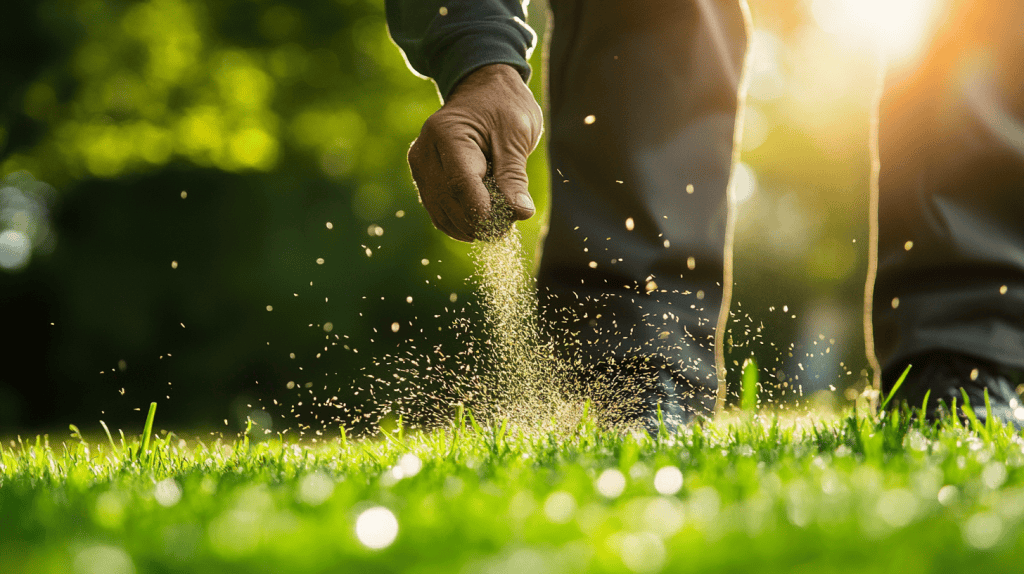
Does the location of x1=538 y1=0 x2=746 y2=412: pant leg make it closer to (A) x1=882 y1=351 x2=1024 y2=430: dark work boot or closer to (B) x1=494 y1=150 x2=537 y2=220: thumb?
(B) x1=494 y1=150 x2=537 y2=220: thumb

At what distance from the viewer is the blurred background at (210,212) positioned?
456 inches

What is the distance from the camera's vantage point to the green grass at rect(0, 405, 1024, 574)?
76 centimetres

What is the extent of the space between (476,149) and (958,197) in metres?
1.38

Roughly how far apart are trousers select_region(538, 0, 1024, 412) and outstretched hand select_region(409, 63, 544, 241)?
0.23 meters

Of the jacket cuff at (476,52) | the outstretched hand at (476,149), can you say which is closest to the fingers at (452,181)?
the outstretched hand at (476,149)

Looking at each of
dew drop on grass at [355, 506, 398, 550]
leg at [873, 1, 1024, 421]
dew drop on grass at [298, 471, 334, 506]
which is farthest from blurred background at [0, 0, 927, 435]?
dew drop on grass at [355, 506, 398, 550]

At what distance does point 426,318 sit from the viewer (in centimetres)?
1445

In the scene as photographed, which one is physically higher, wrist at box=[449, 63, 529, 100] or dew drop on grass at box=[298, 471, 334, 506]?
wrist at box=[449, 63, 529, 100]

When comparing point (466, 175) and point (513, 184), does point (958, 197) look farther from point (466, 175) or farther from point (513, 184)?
point (466, 175)

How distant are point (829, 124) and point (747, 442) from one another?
20092 millimetres

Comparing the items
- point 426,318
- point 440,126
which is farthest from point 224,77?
point 440,126

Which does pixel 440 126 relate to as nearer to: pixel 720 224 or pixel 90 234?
pixel 720 224

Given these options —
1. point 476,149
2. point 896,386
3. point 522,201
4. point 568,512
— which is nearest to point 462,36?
point 476,149

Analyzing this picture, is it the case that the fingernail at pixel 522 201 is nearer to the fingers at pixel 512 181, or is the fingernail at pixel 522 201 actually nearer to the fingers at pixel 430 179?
the fingers at pixel 512 181
